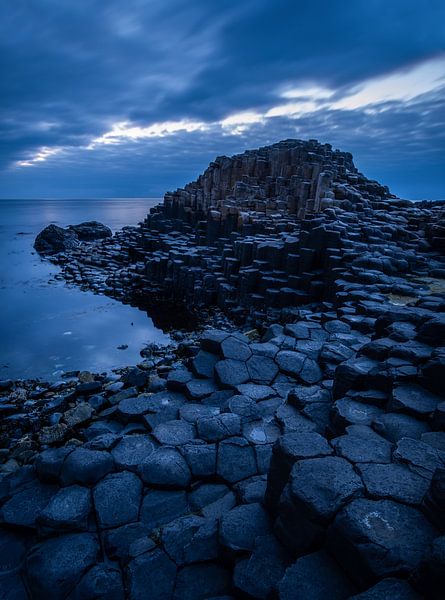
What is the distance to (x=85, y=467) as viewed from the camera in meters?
3.32

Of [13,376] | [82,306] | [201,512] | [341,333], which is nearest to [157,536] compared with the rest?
[201,512]

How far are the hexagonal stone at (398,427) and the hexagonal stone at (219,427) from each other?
1.57 m

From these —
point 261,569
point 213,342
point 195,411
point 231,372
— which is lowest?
point 195,411

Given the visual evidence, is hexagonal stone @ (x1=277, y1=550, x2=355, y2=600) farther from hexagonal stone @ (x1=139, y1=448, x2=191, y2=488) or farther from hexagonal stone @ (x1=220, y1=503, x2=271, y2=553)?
hexagonal stone @ (x1=139, y1=448, x2=191, y2=488)

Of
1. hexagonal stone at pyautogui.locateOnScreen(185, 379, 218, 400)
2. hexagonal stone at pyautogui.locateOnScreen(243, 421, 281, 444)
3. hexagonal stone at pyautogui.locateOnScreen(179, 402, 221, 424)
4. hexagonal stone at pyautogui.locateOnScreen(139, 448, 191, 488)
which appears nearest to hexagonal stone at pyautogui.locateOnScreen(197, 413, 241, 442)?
hexagonal stone at pyautogui.locateOnScreen(243, 421, 281, 444)

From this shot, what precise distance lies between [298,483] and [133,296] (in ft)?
44.8

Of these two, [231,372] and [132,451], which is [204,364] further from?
[132,451]

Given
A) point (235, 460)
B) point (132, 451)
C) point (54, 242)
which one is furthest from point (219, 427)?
point (54, 242)

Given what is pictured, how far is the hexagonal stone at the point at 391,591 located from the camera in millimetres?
1515

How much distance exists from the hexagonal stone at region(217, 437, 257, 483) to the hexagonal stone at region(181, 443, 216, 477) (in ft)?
0.24

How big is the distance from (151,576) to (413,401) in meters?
2.69

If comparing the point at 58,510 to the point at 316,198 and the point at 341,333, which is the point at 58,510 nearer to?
the point at 341,333

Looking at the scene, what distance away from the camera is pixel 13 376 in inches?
312

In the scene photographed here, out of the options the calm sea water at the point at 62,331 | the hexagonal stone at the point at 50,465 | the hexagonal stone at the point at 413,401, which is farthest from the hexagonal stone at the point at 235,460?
the calm sea water at the point at 62,331
